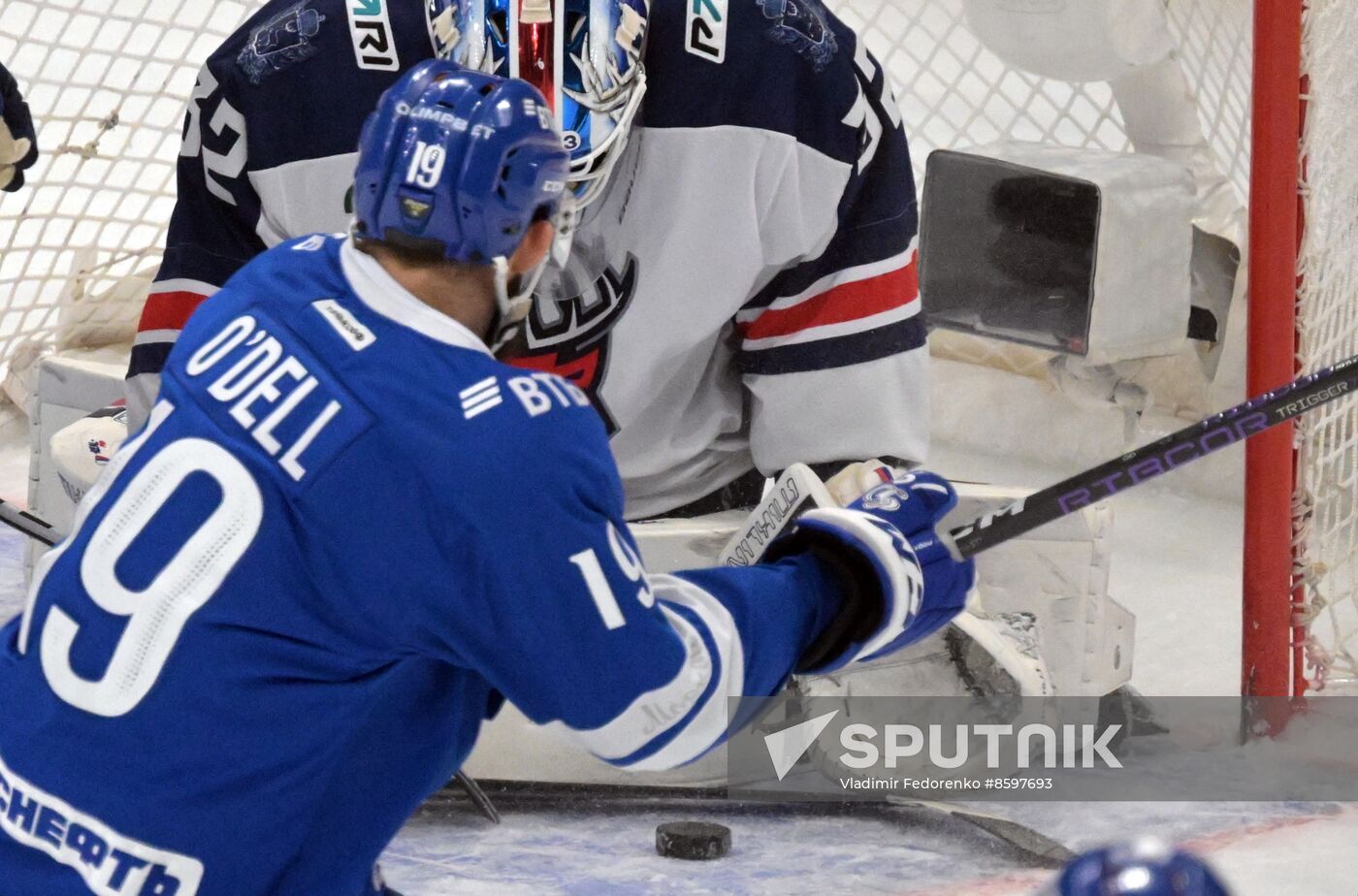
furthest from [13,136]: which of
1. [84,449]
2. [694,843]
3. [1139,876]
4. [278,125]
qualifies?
[1139,876]

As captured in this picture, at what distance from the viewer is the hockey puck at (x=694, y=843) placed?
6.73 ft

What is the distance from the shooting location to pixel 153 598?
1.21m

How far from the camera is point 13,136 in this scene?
2541mm

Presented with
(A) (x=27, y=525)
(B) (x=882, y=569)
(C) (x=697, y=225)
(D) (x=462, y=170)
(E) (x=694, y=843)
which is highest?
(D) (x=462, y=170)

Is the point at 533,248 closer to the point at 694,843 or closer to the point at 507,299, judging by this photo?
the point at 507,299

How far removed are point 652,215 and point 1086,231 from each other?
91 centimetres

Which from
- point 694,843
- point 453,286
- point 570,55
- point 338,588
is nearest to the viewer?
point 338,588

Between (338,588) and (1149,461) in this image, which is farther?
(1149,461)

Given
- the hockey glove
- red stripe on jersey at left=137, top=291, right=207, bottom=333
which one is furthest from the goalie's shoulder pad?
the hockey glove

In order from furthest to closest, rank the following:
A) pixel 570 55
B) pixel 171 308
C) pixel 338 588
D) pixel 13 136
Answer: pixel 13 136 → pixel 171 308 → pixel 570 55 → pixel 338 588

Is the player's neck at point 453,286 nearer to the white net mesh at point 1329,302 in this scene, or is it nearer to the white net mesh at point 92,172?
the white net mesh at point 1329,302

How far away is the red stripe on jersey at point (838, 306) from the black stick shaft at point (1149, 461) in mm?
480

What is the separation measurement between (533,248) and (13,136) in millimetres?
1426

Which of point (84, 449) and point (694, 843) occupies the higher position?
point (84, 449)
